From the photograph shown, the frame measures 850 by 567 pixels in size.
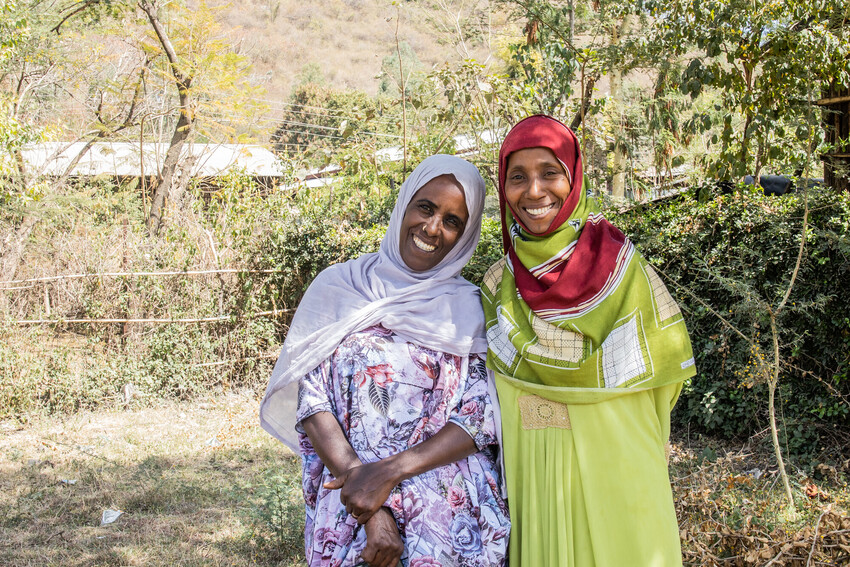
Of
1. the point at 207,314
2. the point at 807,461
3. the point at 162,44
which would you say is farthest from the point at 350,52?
the point at 807,461

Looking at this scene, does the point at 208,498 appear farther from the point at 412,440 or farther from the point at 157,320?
the point at 412,440

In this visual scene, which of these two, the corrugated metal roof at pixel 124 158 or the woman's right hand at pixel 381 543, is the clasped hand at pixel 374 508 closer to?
the woman's right hand at pixel 381 543

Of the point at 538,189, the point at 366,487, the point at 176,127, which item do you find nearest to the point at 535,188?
the point at 538,189

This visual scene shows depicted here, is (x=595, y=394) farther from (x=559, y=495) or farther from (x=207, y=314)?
(x=207, y=314)

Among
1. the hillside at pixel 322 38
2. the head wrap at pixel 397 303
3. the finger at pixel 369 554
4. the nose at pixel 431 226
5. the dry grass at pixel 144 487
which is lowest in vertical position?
the dry grass at pixel 144 487

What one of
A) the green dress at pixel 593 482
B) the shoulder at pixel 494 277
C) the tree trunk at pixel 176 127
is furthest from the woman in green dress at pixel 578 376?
the tree trunk at pixel 176 127

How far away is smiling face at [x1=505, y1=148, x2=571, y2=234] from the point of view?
69.0 inches

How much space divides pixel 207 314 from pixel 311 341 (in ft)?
18.5

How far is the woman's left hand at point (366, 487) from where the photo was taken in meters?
1.61

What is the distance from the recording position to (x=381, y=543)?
1615 mm

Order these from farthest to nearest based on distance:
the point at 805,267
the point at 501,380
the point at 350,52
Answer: the point at 350,52 → the point at 805,267 → the point at 501,380

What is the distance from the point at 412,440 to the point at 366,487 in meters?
0.18

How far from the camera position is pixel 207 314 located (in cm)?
713

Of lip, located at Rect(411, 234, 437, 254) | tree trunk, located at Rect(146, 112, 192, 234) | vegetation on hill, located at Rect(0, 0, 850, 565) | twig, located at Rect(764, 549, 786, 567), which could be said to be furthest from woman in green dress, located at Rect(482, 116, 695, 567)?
tree trunk, located at Rect(146, 112, 192, 234)
